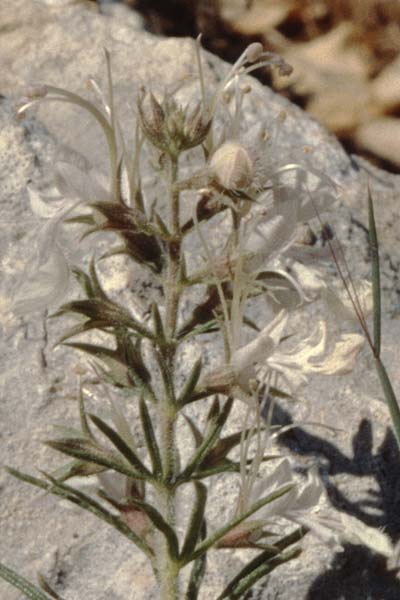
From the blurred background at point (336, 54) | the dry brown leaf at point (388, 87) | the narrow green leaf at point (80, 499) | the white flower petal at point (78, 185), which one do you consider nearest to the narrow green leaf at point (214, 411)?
the narrow green leaf at point (80, 499)

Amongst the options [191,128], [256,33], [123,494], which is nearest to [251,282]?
[191,128]

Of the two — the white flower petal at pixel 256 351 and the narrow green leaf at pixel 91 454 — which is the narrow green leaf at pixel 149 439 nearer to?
the narrow green leaf at pixel 91 454

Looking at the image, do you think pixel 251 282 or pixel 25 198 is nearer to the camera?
pixel 251 282

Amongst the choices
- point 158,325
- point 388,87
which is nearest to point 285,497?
point 158,325

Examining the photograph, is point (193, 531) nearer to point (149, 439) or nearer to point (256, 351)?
point (149, 439)

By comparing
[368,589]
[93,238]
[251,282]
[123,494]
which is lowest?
[368,589]

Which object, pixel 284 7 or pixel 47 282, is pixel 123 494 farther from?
pixel 284 7

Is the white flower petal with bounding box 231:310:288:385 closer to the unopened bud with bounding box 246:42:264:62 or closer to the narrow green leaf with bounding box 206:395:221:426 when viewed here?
the narrow green leaf with bounding box 206:395:221:426
